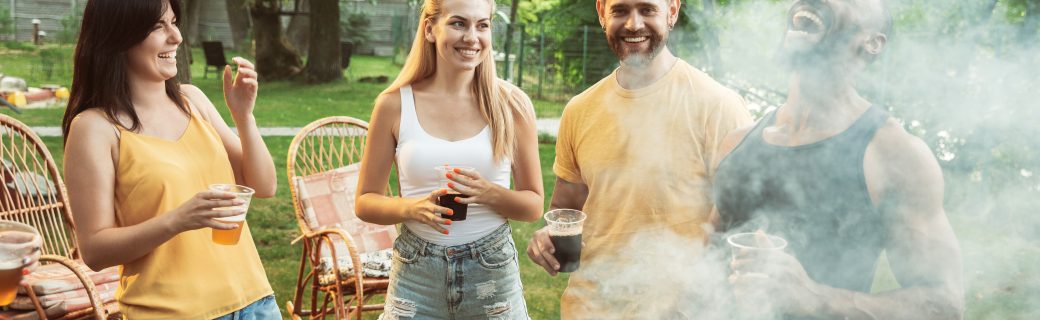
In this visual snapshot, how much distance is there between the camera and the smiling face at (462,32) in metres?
2.94

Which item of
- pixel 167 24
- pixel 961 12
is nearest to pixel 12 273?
pixel 167 24

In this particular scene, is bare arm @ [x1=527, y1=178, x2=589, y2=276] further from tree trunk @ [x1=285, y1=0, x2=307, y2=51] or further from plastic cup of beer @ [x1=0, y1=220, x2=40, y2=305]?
tree trunk @ [x1=285, y1=0, x2=307, y2=51]

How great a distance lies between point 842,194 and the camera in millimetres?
1833

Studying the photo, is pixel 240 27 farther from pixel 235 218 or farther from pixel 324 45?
pixel 235 218

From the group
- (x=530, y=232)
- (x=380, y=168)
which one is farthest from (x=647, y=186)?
(x=530, y=232)

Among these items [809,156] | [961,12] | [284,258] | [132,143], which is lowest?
[284,258]

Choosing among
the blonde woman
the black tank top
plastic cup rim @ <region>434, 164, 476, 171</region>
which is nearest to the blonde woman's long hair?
the blonde woman

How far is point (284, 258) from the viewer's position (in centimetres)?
616

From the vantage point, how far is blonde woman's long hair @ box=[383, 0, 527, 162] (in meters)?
3.00

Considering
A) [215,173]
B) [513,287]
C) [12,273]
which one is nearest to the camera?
[12,273]

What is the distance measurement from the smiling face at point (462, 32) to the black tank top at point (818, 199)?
1074mm

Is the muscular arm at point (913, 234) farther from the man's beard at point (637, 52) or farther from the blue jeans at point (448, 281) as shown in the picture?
the blue jeans at point (448, 281)

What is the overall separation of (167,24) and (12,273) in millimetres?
815

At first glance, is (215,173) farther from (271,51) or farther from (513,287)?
(271,51)
